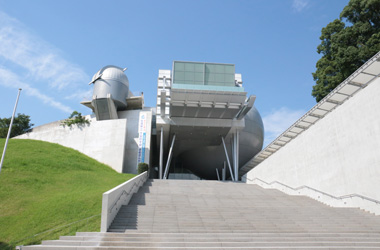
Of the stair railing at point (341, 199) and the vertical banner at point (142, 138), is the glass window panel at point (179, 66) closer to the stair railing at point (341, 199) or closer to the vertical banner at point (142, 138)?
the vertical banner at point (142, 138)

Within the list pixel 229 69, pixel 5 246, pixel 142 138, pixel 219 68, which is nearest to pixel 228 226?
pixel 5 246

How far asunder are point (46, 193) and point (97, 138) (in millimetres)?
14980

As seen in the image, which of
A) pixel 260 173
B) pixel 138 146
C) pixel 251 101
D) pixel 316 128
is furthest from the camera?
pixel 138 146

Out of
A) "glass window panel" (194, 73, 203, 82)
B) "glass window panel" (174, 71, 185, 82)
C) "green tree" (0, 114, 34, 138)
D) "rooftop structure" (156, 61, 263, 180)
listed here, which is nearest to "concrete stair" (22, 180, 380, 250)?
"rooftop structure" (156, 61, 263, 180)

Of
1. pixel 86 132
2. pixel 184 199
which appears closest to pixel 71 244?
pixel 184 199

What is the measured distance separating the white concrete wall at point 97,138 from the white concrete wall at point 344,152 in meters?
16.7

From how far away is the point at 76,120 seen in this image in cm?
3403

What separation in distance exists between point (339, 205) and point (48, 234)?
42.8 ft

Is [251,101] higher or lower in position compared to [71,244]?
higher

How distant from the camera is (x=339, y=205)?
1518cm

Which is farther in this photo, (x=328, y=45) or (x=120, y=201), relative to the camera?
(x=328, y=45)

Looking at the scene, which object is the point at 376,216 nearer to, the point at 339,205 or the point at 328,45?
the point at 339,205

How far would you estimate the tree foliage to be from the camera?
3392 cm

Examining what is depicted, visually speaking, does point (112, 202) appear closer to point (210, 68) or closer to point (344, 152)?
point (344, 152)
